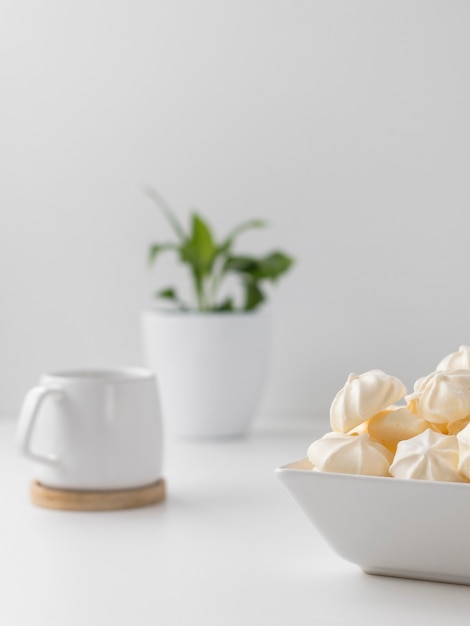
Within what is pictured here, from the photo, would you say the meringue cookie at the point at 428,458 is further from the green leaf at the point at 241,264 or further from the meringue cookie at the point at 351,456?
→ the green leaf at the point at 241,264

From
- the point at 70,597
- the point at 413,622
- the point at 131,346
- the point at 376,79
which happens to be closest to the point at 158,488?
the point at 70,597

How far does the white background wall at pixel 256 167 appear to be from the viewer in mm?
1541

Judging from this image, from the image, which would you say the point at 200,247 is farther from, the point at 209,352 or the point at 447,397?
the point at 447,397

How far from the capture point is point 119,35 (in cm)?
162

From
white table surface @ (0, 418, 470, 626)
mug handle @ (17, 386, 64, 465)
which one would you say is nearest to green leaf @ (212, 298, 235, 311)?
white table surface @ (0, 418, 470, 626)

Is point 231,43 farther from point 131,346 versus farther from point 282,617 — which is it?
point 282,617

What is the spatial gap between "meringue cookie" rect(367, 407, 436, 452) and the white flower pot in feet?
2.26

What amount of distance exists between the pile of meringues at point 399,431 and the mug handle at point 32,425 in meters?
0.33

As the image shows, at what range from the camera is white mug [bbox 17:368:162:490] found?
0.93m

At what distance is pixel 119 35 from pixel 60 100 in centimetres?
14

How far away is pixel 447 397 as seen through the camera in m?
0.66

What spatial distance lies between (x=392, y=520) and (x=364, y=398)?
0.08 m

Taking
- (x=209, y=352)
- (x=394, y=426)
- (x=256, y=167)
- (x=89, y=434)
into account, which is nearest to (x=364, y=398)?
(x=394, y=426)

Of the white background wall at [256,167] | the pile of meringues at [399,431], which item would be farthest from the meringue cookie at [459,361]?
the white background wall at [256,167]
